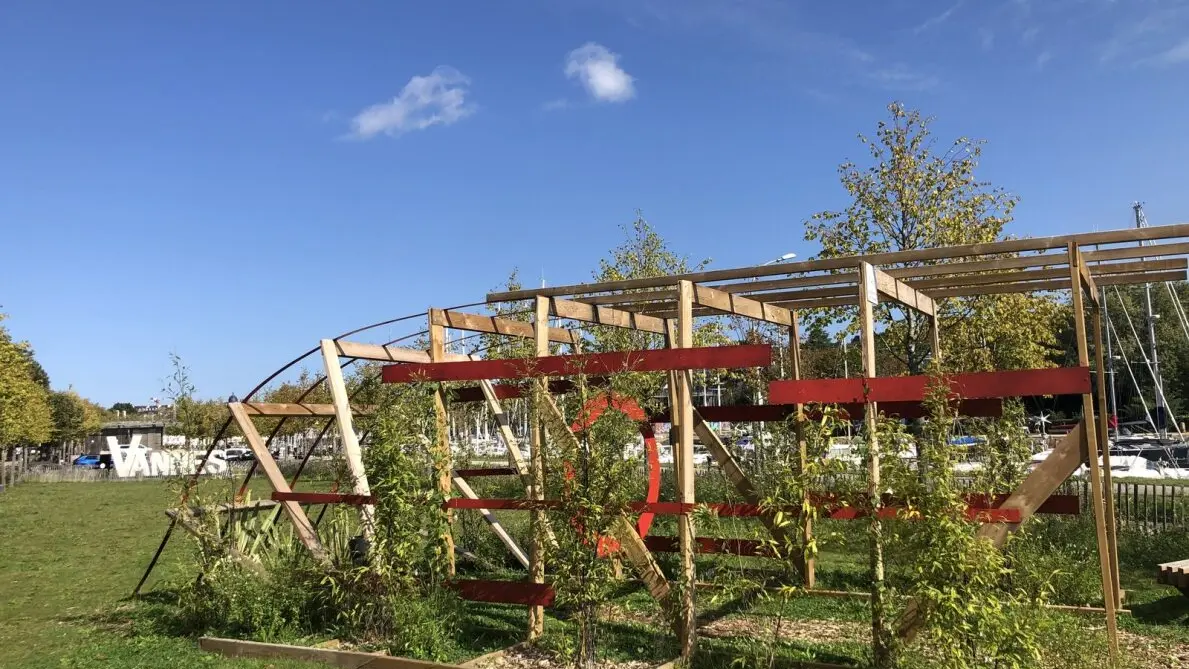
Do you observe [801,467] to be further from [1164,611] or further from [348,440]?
[1164,611]

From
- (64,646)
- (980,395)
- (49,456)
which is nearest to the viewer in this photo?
→ (980,395)

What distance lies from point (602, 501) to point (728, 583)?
40.2 inches

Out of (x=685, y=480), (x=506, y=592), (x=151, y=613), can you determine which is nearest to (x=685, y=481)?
(x=685, y=480)

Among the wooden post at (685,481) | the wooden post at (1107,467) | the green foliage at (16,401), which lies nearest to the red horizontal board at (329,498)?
the wooden post at (685,481)

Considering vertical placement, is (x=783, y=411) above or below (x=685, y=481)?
above

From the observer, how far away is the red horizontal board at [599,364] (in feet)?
19.9

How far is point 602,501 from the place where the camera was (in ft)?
19.7

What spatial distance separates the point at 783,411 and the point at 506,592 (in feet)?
11.9

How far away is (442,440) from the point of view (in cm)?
729

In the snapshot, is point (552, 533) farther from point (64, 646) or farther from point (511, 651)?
point (64, 646)

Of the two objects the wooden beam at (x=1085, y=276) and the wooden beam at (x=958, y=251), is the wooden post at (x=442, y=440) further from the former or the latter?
the wooden beam at (x=1085, y=276)

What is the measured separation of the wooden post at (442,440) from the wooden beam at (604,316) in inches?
42.8

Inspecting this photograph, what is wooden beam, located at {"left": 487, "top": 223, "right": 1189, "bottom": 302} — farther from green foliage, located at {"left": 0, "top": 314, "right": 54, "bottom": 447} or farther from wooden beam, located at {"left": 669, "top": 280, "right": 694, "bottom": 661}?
green foliage, located at {"left": 0, "top": 314, "right": 54, "bottom": 447}

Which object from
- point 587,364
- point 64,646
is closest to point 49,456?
point 64,646
